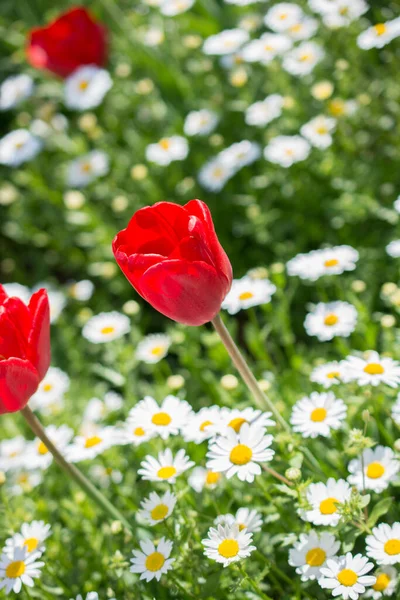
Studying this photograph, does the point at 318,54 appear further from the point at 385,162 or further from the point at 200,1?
the point at 200,1

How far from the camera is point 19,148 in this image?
2801 mm

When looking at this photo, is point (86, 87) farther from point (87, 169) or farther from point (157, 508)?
point (157, 508)

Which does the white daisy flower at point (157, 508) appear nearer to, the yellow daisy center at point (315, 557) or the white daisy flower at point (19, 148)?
the yellow daisy center at point (315, 557)

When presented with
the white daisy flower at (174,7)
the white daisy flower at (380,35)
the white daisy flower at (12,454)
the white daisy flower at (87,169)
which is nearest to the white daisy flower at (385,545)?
→ the white daisy flower at (12,454)

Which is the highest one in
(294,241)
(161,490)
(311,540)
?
(311,540)

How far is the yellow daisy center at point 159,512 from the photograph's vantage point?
120cm

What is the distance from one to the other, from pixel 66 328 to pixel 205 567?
3.80 feet

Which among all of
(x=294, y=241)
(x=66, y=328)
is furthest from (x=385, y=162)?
(x=66, y=328)

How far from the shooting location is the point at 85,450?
1.50 m

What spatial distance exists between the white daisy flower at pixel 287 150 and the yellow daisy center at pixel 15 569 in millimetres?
1346

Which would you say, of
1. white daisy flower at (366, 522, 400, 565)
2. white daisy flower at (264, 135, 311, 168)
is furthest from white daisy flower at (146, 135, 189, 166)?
white daisy flower at (366, 522, 400, 565)

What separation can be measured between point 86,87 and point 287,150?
930 millimetres

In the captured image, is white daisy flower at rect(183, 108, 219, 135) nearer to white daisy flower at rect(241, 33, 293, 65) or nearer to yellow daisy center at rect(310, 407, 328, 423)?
white daisy flower at rect(241, 33, 293, 65)

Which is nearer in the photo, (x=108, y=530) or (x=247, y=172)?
(x=108, y=530)
